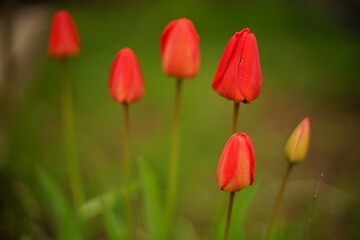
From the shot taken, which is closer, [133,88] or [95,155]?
[133,88]

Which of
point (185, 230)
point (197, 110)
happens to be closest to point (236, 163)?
point (185, 230)

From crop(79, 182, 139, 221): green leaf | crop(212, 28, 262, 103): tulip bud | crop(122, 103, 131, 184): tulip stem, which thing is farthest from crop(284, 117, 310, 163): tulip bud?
crop(79, 182, 139, 221): green leaf

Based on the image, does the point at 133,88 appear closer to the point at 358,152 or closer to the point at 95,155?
the point at 95,155

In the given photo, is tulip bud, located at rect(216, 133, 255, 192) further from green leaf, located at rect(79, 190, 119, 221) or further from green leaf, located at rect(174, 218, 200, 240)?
green leaf, located at rect(174, 218, 200, 240)

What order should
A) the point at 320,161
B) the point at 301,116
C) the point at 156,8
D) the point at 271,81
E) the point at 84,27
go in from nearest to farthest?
the point at 320,161
the point at 301,116
the point at 271,81
the point at 84,27
the point at 156,8

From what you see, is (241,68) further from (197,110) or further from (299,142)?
(197,110)

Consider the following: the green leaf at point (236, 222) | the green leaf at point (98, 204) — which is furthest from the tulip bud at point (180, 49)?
the green leaf at point (98, 204)

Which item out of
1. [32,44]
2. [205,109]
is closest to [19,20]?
[32,44]
